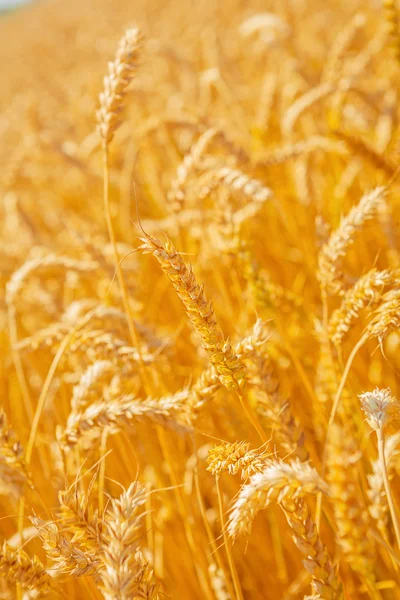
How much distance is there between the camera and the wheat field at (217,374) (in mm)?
698

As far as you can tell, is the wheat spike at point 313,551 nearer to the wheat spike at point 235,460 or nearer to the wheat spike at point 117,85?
the wheat spike at point 235,460

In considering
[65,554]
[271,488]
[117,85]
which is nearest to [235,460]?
[271,488]

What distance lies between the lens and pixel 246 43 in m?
5.91

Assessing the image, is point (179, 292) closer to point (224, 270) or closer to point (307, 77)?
point (224, 270)

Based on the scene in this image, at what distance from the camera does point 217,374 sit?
81 centimetres

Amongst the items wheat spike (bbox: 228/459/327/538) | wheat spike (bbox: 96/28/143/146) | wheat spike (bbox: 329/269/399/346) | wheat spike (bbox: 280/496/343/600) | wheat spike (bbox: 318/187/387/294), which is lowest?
wheat spike (bbox: 280/496/343/600)

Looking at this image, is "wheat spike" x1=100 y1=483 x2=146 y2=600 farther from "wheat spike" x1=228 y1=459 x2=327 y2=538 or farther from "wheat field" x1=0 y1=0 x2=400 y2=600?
"wheat spike" x1=228 y1=459 x2=327 y2=538

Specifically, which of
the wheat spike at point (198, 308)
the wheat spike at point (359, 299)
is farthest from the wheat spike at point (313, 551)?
the wheat spike at point (359, 299)

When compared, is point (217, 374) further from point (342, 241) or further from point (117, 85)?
point (117, 85)

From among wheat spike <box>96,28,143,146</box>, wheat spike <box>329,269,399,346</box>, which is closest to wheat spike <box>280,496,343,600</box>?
wheat spike <box>329,269,399,346</box>

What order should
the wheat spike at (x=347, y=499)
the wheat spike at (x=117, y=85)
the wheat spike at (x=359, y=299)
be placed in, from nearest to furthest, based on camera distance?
1. the wheat spike at (x=347, y=499)
2. the wheat spike at (x=359, y=299)
3. the wheat spike at (x=117, y=85)

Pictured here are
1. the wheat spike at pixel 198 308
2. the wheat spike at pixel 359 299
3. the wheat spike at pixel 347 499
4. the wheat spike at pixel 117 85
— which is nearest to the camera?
the wheat spike at pixel 347 499

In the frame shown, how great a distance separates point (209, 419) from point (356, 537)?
0.93 m

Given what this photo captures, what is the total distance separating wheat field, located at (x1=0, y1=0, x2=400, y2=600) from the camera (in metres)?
0.70
